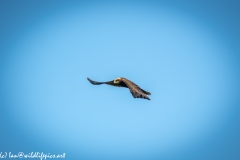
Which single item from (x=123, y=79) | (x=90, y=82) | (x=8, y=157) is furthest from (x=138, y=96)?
(x=8, y=157)

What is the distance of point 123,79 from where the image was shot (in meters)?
27.7

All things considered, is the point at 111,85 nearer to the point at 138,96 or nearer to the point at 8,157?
the point at 138,96

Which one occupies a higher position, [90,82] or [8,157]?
[8,157]

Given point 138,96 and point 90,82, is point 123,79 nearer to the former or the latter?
point 90,82

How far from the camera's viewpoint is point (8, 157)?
19838 centimetres

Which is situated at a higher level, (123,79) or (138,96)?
(123,79)

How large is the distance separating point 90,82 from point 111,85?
1.72m

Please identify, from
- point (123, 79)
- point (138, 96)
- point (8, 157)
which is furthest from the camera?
point (8, 157)

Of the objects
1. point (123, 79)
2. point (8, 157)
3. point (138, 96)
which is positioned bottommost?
point (138, 96)

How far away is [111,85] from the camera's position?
2928 centimetres

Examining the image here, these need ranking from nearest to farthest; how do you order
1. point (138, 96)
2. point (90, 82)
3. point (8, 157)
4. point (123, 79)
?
point (138, 96) → point (123, 79) → point (90, 82) → point (8, 157)

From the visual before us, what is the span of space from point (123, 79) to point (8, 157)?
18537cm

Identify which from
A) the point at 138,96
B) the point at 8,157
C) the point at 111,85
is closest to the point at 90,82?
the point at 111,85

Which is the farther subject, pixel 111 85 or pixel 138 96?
pixel 111 85
